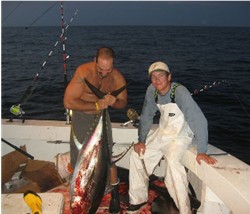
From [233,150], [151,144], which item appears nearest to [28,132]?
[151,144]

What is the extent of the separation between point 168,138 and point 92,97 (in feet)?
3.81

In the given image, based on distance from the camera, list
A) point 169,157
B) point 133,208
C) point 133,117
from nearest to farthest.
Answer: point 169,157 → point 133,208 → point 133,117

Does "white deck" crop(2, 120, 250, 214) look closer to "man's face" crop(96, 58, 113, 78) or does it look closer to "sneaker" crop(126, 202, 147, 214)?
"sneaker" crop(126, 202, 147, 214)

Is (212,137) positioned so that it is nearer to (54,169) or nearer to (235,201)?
(54,169)

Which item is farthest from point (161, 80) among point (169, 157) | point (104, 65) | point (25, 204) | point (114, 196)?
point (25, 204)

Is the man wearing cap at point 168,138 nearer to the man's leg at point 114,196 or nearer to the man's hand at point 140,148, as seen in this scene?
the man's hand at point 140,148

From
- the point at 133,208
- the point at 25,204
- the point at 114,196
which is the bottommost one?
the point at 133,208

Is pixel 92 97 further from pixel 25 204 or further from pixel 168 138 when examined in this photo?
pixel 25 204

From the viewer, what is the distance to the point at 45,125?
468 cm

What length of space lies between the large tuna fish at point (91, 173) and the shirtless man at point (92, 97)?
0.84 ft

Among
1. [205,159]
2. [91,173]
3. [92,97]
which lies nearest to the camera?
[91,173]

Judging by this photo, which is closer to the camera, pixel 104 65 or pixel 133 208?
pixel 104 65

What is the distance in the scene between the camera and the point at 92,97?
4016mm

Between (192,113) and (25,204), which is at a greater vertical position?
(192,113)
